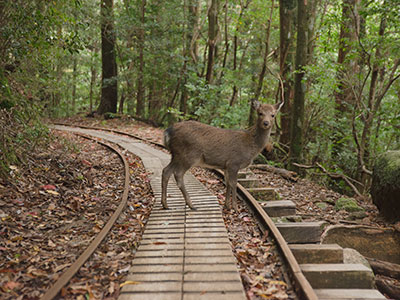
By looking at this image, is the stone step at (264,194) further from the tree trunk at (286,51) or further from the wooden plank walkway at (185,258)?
the tree trunk at (286,51)

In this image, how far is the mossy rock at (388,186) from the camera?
7.13m

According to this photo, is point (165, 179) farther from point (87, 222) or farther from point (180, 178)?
point (87, 222)

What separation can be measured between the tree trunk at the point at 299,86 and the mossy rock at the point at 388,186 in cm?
340

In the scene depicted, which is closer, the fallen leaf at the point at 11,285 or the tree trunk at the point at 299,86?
the fallen leaf at the point at 11,285

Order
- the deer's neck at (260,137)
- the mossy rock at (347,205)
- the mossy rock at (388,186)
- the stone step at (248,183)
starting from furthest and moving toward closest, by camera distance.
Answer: the mossy rock at (347,205), the stone step at (248,183), the mossy rock at (388,186), the deer's neck at (260,137)

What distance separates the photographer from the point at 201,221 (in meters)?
5.70

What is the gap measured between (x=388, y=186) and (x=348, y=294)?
15.1 feet

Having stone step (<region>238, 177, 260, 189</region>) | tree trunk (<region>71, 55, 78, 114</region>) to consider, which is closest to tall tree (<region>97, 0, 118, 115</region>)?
tree trunk (<region>71, 55, 78, 114</region>)

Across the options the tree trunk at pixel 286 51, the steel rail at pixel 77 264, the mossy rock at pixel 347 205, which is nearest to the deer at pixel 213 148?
the steel rail at pixel 77 264

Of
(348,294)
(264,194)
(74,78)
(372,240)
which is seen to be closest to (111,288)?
(348,294)

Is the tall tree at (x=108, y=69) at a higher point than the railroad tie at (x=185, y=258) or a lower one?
higher

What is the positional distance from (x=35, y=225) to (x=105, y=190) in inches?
89.4

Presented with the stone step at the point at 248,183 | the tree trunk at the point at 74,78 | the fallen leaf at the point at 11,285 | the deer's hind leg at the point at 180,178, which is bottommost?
the fallen leaf at the point at 11,285

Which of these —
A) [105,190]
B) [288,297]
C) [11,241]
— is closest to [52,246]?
[11,241]
